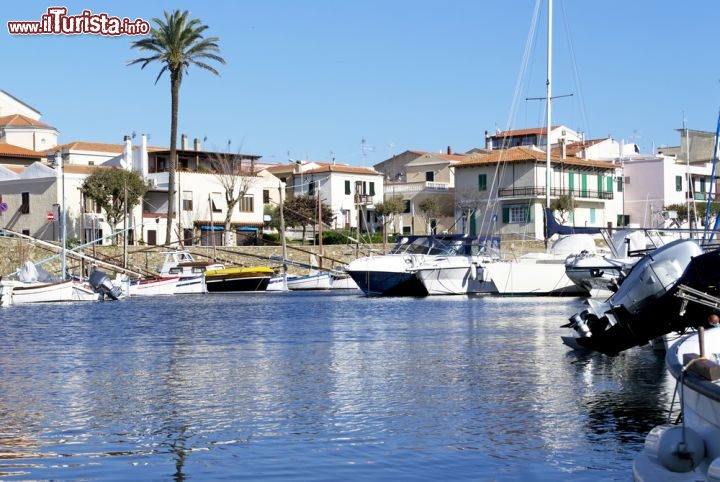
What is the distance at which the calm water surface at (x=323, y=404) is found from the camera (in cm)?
1421

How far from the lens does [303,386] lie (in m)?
21.6

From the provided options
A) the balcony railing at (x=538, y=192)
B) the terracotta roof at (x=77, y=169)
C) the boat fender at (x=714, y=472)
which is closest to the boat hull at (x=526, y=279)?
the balcony railing at (x=538, y=192)

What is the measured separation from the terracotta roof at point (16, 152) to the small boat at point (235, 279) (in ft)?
112

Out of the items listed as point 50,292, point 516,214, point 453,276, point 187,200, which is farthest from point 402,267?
point 516,214

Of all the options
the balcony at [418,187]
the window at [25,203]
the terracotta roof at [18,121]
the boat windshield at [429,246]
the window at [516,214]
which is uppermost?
the terracotta roof at [18,121]

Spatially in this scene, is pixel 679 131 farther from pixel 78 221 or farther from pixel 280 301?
pixel 280 301

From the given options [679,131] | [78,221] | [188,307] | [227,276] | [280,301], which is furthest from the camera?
[679,131]

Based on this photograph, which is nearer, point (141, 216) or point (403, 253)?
point (403, 253)

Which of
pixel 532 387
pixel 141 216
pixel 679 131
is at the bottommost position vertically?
pixel 532 387

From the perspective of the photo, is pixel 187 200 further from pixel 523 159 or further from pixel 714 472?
pixel 714 472

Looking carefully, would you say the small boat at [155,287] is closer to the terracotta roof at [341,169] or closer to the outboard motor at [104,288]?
the outboard motor at [104,288]

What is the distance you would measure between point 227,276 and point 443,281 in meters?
16.1

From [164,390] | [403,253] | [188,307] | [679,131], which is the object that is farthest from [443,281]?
[679,131]

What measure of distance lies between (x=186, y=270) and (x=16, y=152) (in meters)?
33.5
